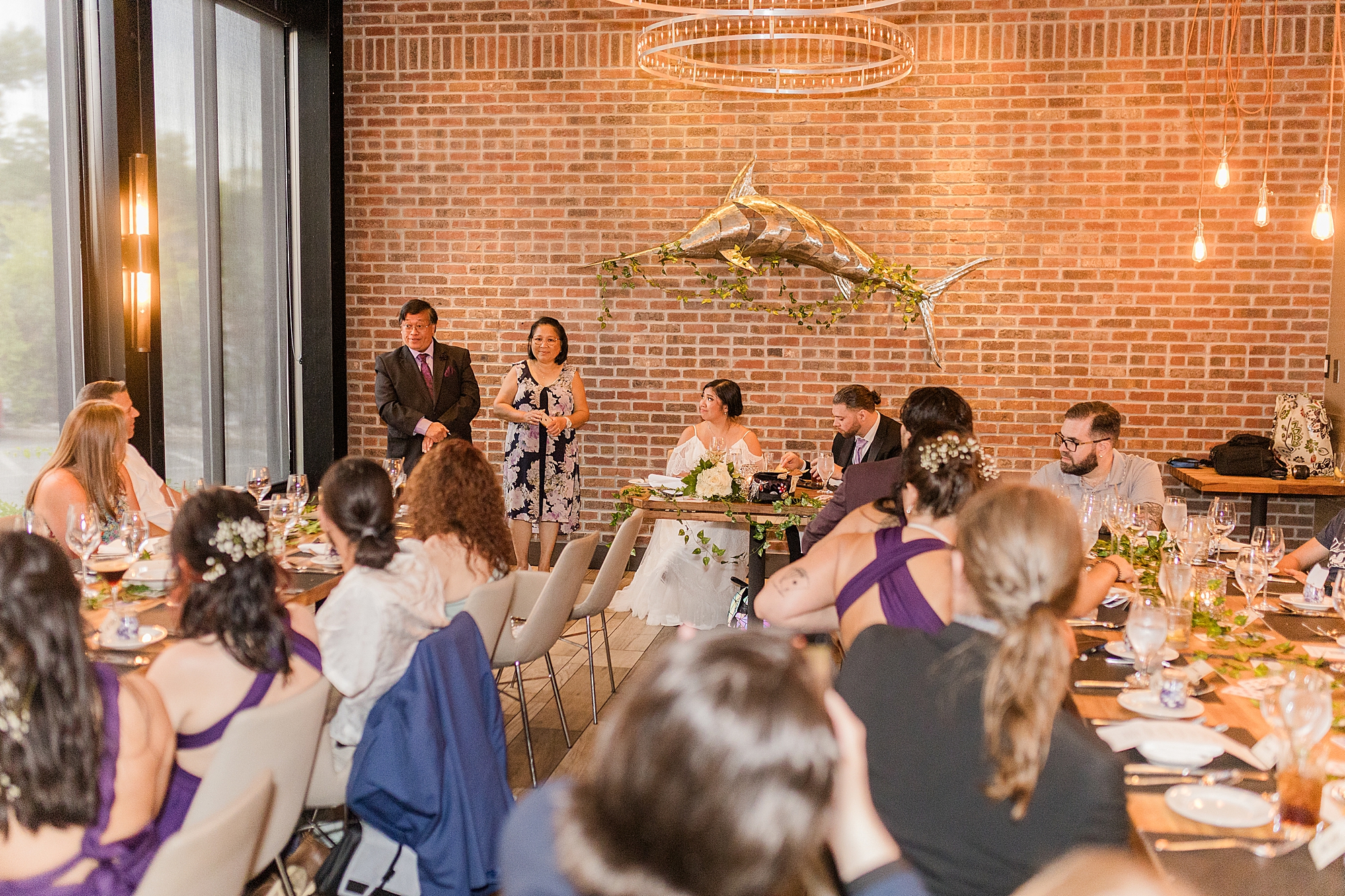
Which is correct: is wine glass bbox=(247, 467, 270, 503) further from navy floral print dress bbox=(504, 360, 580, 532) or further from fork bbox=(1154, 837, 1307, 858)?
fork bbox=(1154, 837, 1307, 858)

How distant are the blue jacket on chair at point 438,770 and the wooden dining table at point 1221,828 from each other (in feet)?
4.72

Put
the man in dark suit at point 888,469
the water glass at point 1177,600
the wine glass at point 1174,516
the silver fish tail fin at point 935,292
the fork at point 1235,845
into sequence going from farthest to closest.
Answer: the silver fish tail fin at point 935,292 → the man in dark suit at point 888,469 → the wine glass at point 1174,516 → the water glass at point 1177,600 → the fork at point 1235,845

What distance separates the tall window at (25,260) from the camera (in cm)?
492

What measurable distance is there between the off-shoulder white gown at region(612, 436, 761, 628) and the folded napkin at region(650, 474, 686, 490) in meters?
0.50

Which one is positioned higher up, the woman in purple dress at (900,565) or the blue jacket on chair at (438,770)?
the woman in purple dress at (900,565)

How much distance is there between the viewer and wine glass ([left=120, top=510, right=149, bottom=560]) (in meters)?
3.48

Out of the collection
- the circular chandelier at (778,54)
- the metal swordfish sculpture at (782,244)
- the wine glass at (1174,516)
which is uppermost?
the circular chandelier at (778,54)

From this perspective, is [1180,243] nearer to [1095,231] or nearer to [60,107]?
[1095,231]

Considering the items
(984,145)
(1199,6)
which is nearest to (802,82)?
(984,145)

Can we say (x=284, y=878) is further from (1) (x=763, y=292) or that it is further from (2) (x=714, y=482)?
(1) (x=763, y=292)

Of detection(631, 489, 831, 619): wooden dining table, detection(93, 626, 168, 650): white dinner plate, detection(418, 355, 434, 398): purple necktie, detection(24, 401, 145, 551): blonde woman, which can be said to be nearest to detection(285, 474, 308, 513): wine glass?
detection(24, 401, 145, 551): blonde woman

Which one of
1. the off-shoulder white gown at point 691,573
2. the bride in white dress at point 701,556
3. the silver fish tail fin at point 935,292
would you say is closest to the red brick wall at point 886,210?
the silver fish tail fin at point 935,292

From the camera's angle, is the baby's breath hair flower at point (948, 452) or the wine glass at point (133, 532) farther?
the wine glass at point (133, 532)

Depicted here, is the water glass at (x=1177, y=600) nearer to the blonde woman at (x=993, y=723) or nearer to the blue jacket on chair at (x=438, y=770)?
the blonde woman at (x=993, y=723)
